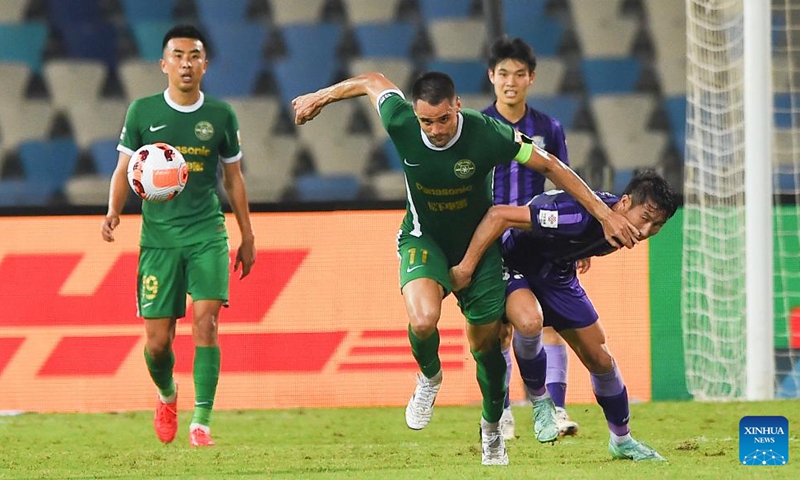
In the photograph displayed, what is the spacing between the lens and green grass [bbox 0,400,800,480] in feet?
19.1

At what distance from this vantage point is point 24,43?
12000 millimetres

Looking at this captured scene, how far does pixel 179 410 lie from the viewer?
31.0ft

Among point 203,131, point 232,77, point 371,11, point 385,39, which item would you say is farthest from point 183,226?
point 371,11

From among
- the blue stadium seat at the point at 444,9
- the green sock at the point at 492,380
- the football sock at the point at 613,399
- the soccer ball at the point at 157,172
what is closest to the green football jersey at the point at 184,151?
the soccer ball at the point at 157,172

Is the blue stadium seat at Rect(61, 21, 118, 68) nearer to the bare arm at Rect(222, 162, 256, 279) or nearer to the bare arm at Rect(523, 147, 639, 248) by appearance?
the bare arm at Rect(222, 162, 256, 279)

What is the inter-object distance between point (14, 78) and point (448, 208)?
6.92 metres

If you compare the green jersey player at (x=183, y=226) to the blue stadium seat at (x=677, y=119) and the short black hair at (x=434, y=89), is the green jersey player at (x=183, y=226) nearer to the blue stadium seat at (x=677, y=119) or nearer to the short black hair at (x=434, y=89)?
the short black hair at (x=434, y=89)

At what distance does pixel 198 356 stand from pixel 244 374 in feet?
6.35

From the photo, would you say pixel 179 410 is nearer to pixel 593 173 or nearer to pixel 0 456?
pixel 0 456

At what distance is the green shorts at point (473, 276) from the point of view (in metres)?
6.06

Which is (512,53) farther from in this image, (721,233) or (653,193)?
(721,233)

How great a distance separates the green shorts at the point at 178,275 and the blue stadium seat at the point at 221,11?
16.5 feet

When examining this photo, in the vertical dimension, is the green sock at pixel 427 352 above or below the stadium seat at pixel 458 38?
below

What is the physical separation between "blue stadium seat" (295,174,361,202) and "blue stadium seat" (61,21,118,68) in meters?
1.99
